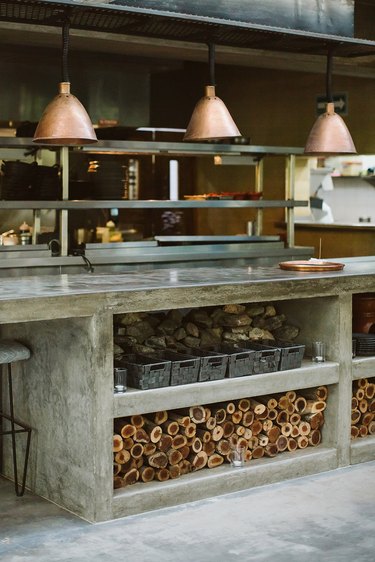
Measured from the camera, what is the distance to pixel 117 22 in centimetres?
590

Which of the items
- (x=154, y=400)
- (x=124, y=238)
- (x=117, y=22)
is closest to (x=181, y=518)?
(x=154, y=400)

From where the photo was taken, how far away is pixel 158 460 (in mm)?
5141

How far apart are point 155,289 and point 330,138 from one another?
203cm

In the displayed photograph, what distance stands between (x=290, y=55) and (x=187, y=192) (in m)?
4.71

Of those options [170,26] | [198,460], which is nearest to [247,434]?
[198,460]

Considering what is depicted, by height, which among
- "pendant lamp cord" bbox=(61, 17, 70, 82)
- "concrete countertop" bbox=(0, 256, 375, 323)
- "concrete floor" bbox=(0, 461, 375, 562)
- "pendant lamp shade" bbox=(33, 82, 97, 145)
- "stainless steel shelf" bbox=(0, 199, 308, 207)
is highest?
"pendant lamp cord" bbox=(61, 17, 70, 82)

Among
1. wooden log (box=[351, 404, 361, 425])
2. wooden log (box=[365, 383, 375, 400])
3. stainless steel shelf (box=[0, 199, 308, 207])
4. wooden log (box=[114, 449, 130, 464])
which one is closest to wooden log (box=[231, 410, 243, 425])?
wooden log (box=[114, 449, 130, 464])

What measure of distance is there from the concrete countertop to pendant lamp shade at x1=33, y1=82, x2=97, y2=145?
2.67 ft

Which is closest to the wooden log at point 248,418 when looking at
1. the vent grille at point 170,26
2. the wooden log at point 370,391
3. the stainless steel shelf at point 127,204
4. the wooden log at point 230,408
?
the wooden log at point 230,408

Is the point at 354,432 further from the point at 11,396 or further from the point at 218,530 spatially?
the point at 11,396

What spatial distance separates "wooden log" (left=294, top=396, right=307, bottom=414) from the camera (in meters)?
5.79

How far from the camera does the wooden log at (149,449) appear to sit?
514cm

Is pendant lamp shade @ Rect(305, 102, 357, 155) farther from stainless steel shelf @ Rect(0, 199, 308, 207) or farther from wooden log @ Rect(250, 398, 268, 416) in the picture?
stainless steel shelf @ Rect(0, 199, 308, 207)

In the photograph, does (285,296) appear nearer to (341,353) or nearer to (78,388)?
(341,353)
